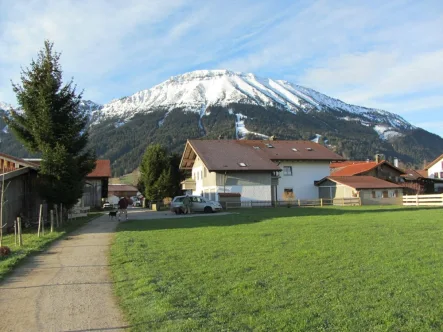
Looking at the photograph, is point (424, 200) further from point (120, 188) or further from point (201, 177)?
point (120, 188)

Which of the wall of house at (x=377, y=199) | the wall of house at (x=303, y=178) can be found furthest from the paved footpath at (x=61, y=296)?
the wall of house at (x=303, y=178)

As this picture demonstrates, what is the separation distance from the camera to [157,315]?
245 inches

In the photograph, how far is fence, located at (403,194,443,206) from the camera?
39.7 m

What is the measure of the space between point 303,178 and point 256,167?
10.5 meters

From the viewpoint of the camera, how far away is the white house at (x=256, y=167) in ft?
145

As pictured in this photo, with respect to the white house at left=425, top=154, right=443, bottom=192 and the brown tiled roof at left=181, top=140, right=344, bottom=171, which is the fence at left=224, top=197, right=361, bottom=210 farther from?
the white house at left=425, top=154, right=443, bottom=192

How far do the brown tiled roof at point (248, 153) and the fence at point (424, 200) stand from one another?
11.3 meters

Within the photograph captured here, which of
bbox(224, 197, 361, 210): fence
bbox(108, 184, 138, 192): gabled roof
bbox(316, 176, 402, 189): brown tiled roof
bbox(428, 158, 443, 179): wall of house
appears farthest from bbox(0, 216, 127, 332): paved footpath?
bbox(108, 184, 138, 192): gabled roof

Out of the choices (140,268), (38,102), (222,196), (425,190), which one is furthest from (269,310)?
(425,190)

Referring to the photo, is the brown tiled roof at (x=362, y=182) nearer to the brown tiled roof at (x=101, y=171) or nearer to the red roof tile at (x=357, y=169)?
the red roof tile at (x=357, y=169)

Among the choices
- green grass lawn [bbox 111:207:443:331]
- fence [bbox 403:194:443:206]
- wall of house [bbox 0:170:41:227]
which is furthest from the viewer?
fence [bbox 403:194:443:206]

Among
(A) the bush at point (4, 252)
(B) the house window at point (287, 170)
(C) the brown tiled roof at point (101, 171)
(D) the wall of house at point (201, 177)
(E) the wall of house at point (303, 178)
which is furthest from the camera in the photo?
(C) the brown tiled roof at point (101, 171)

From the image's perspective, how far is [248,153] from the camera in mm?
48281

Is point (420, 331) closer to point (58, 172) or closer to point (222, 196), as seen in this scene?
point (58, 172)
